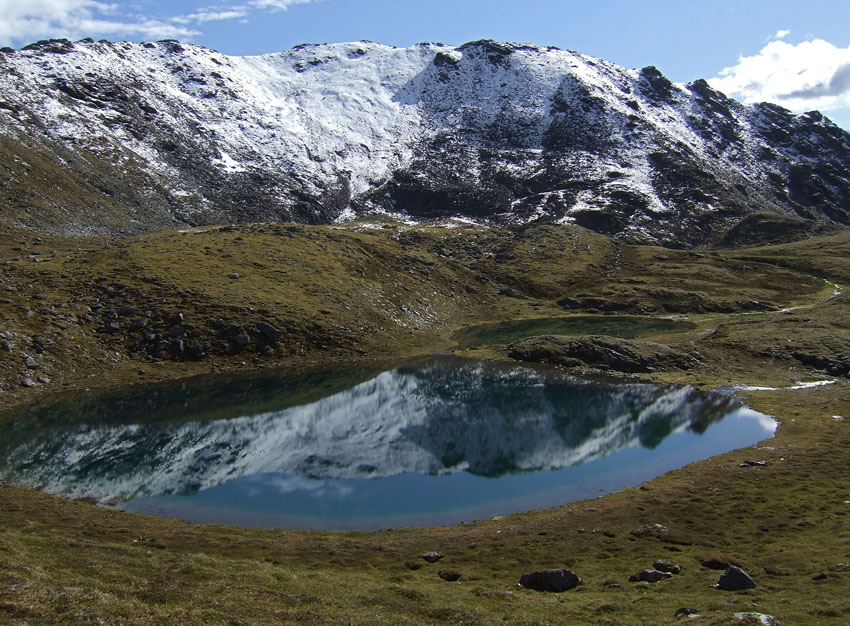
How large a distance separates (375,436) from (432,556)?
31.1 meters

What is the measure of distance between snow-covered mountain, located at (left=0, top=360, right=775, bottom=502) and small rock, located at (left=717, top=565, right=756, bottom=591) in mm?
26312

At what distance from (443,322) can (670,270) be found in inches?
3132

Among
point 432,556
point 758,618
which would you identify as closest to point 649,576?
point 758,618

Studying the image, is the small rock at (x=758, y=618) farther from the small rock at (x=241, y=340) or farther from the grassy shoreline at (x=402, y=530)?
the small rock at (x=241, y=340)

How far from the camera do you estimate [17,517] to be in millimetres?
35812

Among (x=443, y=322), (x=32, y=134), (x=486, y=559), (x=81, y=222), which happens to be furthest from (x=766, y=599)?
(x=32, y=134)

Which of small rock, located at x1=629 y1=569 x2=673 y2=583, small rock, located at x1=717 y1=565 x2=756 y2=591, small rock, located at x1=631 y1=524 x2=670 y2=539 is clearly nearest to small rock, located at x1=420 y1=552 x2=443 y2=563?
small rock, located at x1=629 y1=569 x2=673 y2=583

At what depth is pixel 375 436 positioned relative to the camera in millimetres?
62562

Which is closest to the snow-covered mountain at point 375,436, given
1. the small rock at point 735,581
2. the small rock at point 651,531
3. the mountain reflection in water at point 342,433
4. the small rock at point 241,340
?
the mountain reflection in water at point 342,433

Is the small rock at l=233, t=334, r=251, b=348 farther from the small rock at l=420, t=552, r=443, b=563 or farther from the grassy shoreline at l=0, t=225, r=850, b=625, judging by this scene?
the small rock at l=420, t=552, r=443, b=563

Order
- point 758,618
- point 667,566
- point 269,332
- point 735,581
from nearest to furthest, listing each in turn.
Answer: point 758,618
point 735,581
point 667,566
point 269,332

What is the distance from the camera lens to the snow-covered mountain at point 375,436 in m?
50.5

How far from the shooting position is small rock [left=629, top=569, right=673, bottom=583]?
2767 centimetres

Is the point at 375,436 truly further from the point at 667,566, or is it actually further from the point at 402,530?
the point at 667,566
